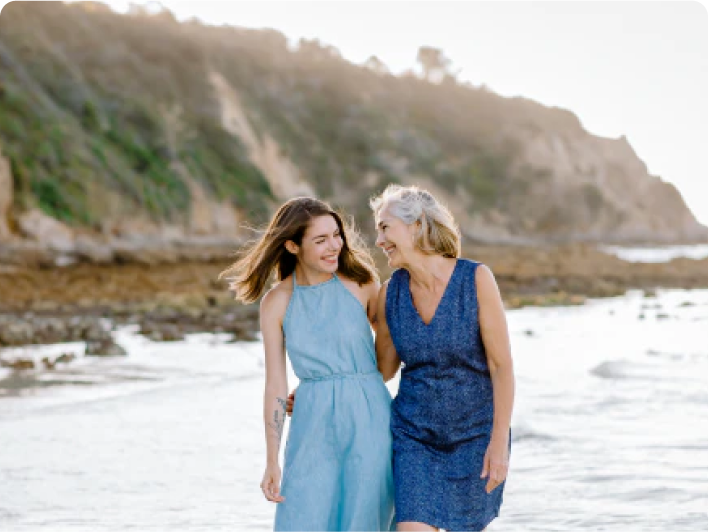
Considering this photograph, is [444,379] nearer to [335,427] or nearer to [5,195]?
[335,427]

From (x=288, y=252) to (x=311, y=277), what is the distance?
0.52 ft

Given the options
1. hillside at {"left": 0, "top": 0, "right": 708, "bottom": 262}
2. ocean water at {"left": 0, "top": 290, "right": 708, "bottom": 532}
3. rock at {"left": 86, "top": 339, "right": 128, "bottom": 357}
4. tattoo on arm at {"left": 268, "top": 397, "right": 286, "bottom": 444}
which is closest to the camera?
tattoo on arm at {"left": 268, "top": 397, "right": 286, "bottom": 444}

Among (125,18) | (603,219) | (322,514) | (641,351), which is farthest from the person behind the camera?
(603,219)

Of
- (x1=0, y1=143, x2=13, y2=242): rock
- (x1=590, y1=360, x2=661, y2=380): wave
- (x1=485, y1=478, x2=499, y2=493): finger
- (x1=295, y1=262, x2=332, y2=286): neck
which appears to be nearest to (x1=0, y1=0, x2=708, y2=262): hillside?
(x1=0, y1=143, x2=13, y2=242): rock

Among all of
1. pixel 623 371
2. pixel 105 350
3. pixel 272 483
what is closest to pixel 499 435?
pixel 272 483

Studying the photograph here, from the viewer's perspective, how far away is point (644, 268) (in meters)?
46.6

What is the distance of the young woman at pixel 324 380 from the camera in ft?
13.6

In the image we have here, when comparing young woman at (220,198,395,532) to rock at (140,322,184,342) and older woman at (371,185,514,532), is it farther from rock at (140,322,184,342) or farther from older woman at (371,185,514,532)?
rock at (140,322,184,342)

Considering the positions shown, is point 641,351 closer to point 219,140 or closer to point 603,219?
point 219,140

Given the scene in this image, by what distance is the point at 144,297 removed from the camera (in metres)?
27.4

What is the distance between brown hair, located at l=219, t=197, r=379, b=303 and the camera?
4377 millimetres

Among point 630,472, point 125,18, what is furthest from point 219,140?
point 630,472

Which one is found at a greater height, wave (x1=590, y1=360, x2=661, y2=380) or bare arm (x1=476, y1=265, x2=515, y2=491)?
bare arm (x1=476, y1=265, x2=515, y2=491)

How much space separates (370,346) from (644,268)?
145 feet
